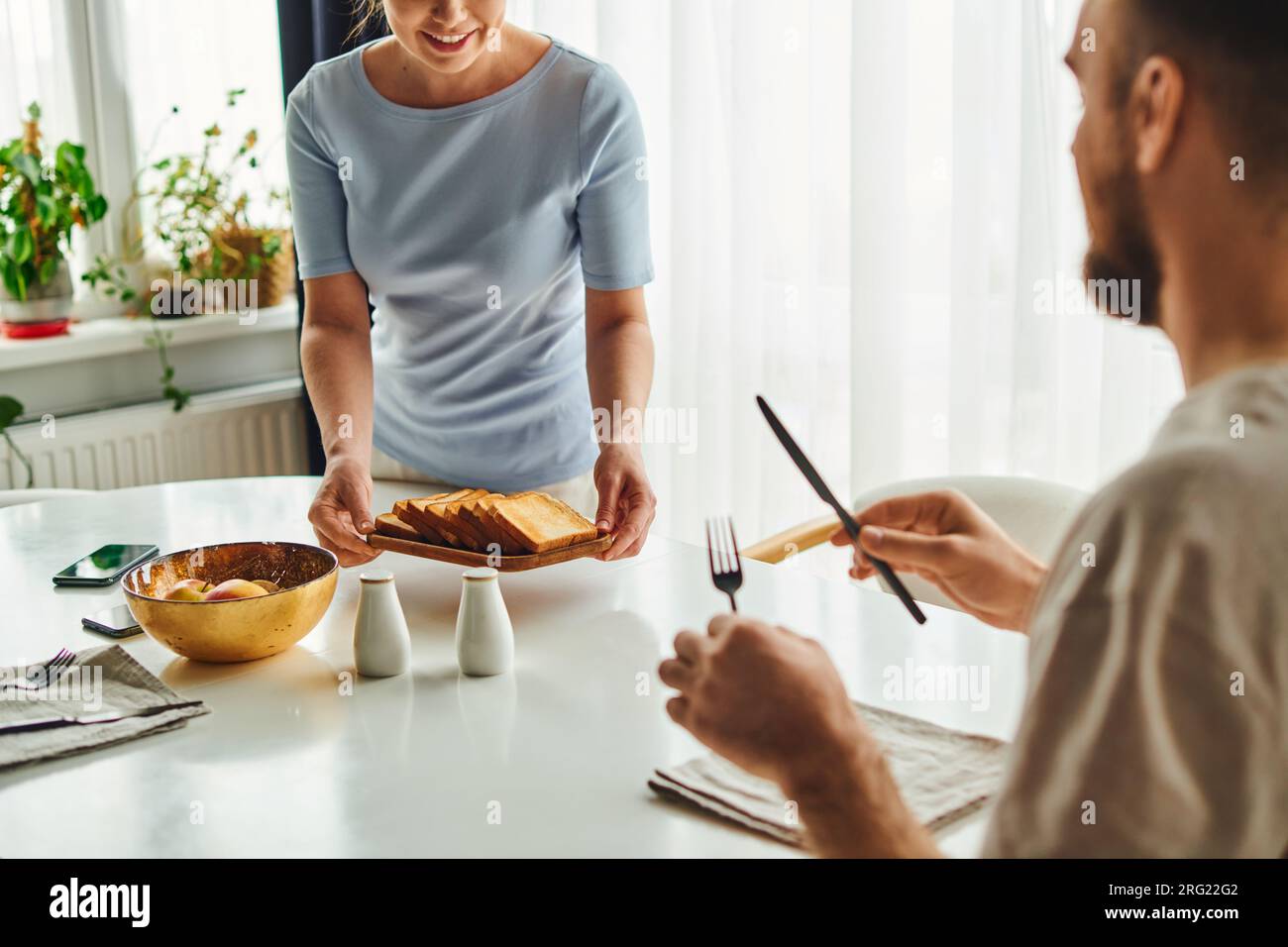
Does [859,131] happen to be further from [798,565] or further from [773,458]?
[798,565]

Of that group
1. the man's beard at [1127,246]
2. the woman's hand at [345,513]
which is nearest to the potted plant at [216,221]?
the woman's hand at [345,513]

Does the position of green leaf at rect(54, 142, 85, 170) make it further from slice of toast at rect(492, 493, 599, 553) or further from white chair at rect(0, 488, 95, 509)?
slice of toast at rect(492, 493, 599, 553)

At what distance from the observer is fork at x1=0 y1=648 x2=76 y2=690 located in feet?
4.43

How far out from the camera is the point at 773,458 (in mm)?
2850

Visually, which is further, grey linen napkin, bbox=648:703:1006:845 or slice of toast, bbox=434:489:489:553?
slice of toast, bbox=434:489:489:553

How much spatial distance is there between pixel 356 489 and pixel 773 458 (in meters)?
1.32

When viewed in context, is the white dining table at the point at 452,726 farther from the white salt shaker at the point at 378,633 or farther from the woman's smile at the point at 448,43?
the woman's smile at the point at 448,43

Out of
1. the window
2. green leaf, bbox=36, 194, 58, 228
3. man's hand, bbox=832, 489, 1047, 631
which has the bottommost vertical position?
man's hand, bbox=832, 489, 1047, 631

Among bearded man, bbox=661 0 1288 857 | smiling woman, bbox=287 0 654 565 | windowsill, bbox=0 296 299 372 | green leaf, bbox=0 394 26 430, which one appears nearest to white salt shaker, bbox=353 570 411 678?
smiling woman, bbox=287 0 654 565

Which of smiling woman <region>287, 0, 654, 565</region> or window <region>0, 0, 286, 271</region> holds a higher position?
window <region>0, 0, 286, 271</region>

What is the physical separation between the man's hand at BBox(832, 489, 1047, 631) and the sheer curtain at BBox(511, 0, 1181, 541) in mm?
1247

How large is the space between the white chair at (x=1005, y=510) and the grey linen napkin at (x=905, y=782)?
79 centimetres

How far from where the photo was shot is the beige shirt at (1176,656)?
62 cm

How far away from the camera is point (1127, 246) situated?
0.74 m
